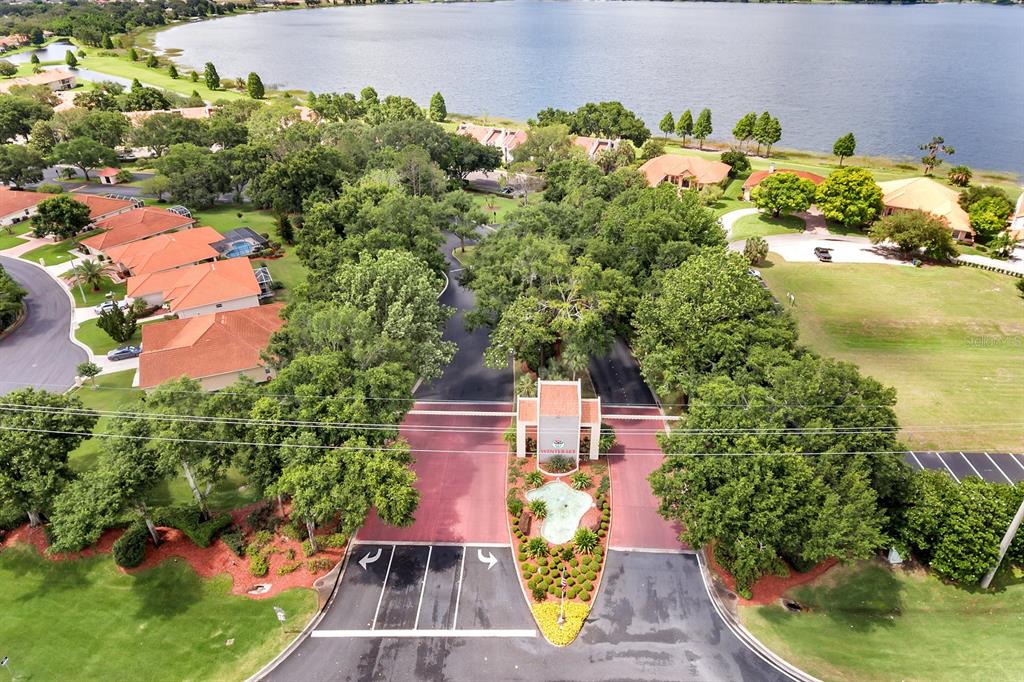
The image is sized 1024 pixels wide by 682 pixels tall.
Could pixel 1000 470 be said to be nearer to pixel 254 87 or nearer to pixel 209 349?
pixel 209 349

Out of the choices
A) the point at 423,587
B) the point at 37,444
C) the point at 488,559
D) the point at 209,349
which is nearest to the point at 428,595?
the point at 423,587

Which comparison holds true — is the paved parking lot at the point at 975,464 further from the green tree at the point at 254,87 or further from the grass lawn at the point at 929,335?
the green tree at the point at 254,87

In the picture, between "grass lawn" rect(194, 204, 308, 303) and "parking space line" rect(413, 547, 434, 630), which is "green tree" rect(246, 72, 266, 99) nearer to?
"grass lawn" rect(194, 204, 308, 303)

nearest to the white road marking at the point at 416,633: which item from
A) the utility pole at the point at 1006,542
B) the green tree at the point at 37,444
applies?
the green tree at the point at 37,444

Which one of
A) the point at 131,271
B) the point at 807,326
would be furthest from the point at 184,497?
the point at 807,326

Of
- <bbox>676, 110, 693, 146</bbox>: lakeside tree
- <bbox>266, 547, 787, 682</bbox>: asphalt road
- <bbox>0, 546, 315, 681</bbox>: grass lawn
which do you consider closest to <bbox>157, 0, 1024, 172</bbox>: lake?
<bbox>676, 110, 693, 146</bbox>: lakeside tree

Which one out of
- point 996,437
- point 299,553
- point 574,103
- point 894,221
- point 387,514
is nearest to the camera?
point 387,514

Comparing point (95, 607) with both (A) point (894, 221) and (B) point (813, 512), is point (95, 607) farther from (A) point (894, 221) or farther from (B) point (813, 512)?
(A) point (894, 221)
